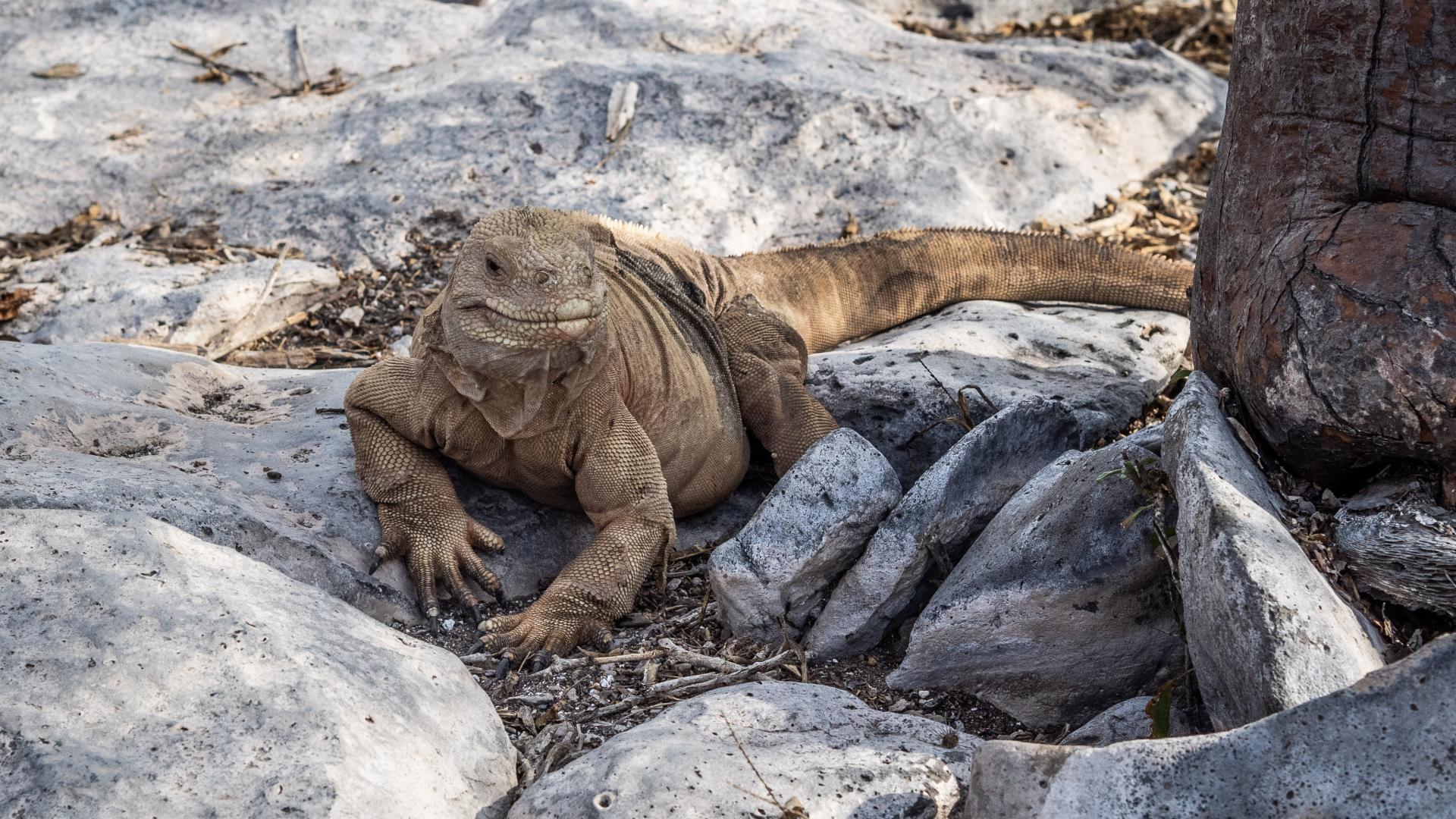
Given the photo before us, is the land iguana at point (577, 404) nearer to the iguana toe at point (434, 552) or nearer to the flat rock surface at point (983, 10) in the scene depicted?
the iguana toe at point (434, 552)

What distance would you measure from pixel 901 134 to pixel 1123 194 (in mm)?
1447

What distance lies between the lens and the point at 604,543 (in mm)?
4770

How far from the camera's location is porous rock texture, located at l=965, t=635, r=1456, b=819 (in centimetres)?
251

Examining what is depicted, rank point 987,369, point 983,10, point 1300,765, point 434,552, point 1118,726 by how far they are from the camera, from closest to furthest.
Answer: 1. point 1300,765
2. point 1118,726
3. point 434,552
4. point 987,369
5. point 983,10

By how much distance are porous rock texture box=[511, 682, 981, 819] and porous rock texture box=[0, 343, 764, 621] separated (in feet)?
5.01

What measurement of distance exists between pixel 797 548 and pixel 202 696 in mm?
1945

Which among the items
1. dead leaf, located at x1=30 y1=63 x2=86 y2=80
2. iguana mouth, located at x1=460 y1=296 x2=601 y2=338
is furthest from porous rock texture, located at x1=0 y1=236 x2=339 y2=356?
iguana mouth, located at x1=460 y1=296 x2=601 y2=338

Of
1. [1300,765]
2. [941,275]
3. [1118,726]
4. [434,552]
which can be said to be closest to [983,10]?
[941,275]

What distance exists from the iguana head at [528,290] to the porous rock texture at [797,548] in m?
0.83

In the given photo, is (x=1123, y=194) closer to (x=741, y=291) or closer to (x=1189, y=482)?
(x=741, y=291)

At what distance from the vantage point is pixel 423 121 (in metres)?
8.05

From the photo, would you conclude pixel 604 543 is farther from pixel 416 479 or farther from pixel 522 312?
pixel 522 312

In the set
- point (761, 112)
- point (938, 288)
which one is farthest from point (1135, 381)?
point (761, 112)

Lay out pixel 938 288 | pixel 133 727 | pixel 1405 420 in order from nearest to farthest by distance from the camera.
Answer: pixel 133 727 → pixel 1405 420 → pixel 938 288
